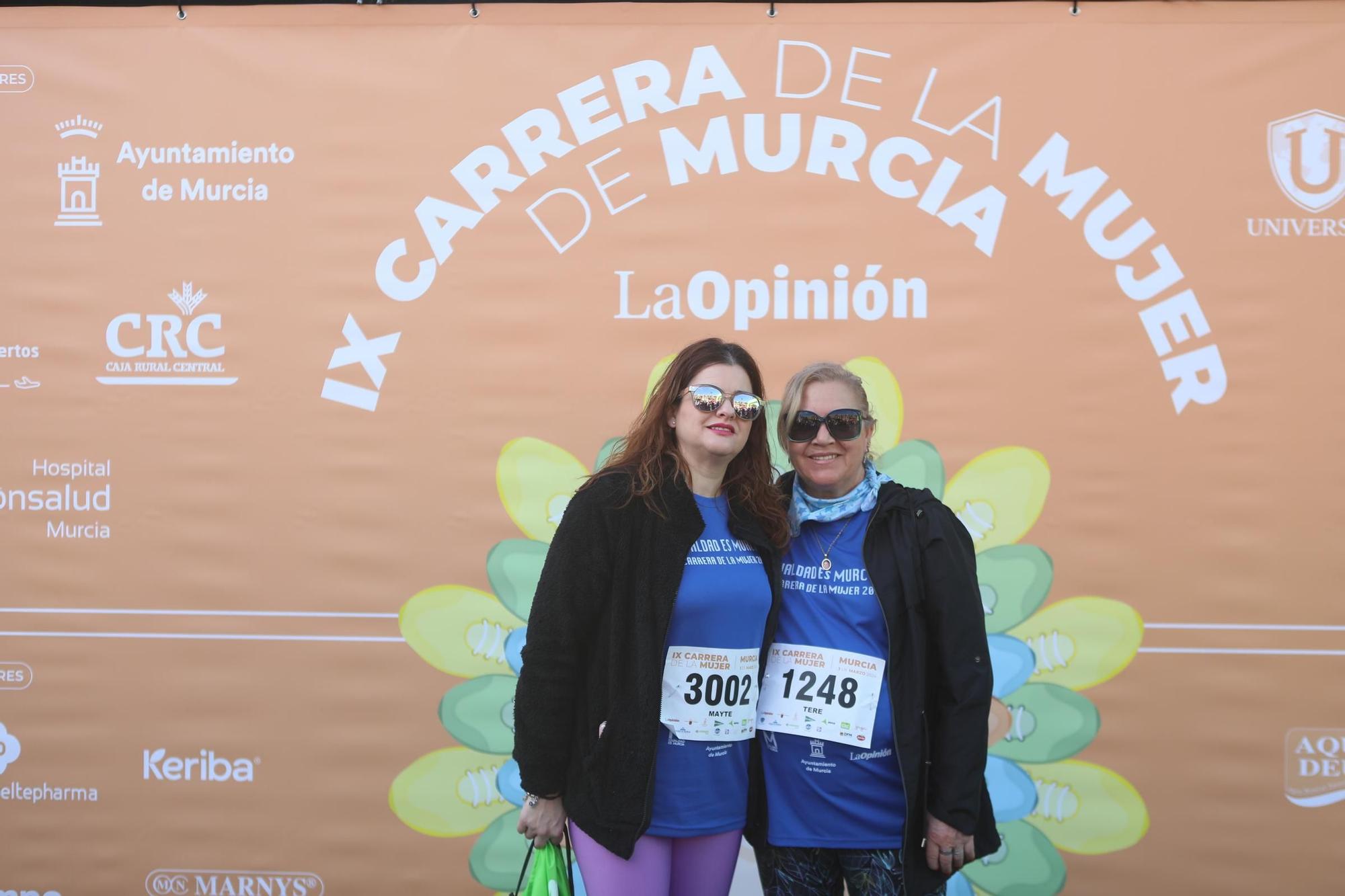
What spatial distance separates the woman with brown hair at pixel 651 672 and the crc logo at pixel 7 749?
84.6 inches

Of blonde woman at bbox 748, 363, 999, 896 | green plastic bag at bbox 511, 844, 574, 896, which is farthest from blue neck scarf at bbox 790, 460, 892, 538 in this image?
green plastic bag at bbox 511, 844, 574, 896

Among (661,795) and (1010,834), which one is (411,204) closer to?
(661,795)

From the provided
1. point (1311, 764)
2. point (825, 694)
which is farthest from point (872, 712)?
point (1311, 764)

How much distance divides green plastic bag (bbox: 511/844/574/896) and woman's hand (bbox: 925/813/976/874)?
2.31ft

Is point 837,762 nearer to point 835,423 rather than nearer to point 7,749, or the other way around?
point 835,423

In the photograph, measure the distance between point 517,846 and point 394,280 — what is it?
1.76m

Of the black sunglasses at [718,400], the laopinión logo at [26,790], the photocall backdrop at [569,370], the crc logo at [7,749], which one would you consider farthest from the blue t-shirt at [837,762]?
the crc logo at [7,749]

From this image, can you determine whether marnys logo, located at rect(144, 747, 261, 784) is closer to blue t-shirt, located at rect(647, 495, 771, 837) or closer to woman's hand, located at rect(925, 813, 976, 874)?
blue t-shirt, located at rect(647, 495, 771, 837)

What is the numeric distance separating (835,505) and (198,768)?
7.39 feet

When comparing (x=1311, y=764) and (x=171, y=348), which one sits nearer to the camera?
(x=1311, y=764)

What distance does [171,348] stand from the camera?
3.17 m

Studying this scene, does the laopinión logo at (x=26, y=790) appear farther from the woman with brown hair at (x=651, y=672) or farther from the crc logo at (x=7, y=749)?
the woman with brown hair at (x=651, y=672)

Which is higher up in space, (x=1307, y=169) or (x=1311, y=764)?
(x=1307, y=169)

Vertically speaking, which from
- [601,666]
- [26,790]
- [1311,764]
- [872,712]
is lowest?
[26,790]
